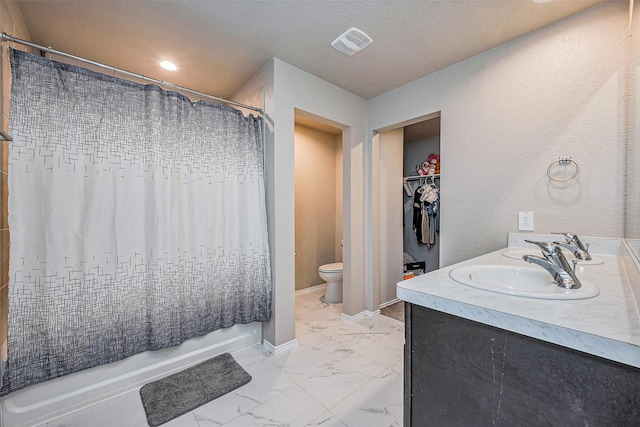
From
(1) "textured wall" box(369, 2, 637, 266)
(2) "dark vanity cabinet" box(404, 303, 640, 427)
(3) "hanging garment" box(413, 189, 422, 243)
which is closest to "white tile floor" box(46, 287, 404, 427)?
(2) "dark vanity cabinet" box(404, 303, 640, 427)

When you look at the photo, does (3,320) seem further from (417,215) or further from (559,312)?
(417,215)

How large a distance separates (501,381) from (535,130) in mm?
1651

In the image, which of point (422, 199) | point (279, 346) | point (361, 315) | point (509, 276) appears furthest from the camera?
point (422, 199)

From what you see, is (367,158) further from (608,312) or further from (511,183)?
(608,312)

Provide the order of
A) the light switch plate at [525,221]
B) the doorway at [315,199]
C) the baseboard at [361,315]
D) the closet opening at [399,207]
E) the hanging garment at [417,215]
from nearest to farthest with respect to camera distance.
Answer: the light switch plate at [525,221] → the baseboard at [361,315] → the closet opening at [399,207] → the doorway at [315,199] → the hanging garment at [417,215]

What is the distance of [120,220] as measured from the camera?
58.7 inches

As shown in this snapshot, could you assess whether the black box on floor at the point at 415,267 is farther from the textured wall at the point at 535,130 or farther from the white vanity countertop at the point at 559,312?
the white vanity countertop at the point at 559,312

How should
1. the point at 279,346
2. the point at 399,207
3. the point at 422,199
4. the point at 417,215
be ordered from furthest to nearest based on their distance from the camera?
the point at 417,215, the point at 422,199, the point at 399,207, the point at 279,346

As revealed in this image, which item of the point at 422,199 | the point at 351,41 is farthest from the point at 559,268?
the point at 422,199

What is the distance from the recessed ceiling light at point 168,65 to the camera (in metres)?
2.00

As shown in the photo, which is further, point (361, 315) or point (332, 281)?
point (332, 281)

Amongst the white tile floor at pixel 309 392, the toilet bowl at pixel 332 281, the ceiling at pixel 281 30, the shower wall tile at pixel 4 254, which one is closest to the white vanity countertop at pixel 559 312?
the white tile floor at pixel 309 392

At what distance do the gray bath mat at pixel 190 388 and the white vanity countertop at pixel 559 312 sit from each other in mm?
1409

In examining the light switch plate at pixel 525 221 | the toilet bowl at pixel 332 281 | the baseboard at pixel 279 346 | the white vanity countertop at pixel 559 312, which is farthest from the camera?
the toilet bowl at pixel 332 281
